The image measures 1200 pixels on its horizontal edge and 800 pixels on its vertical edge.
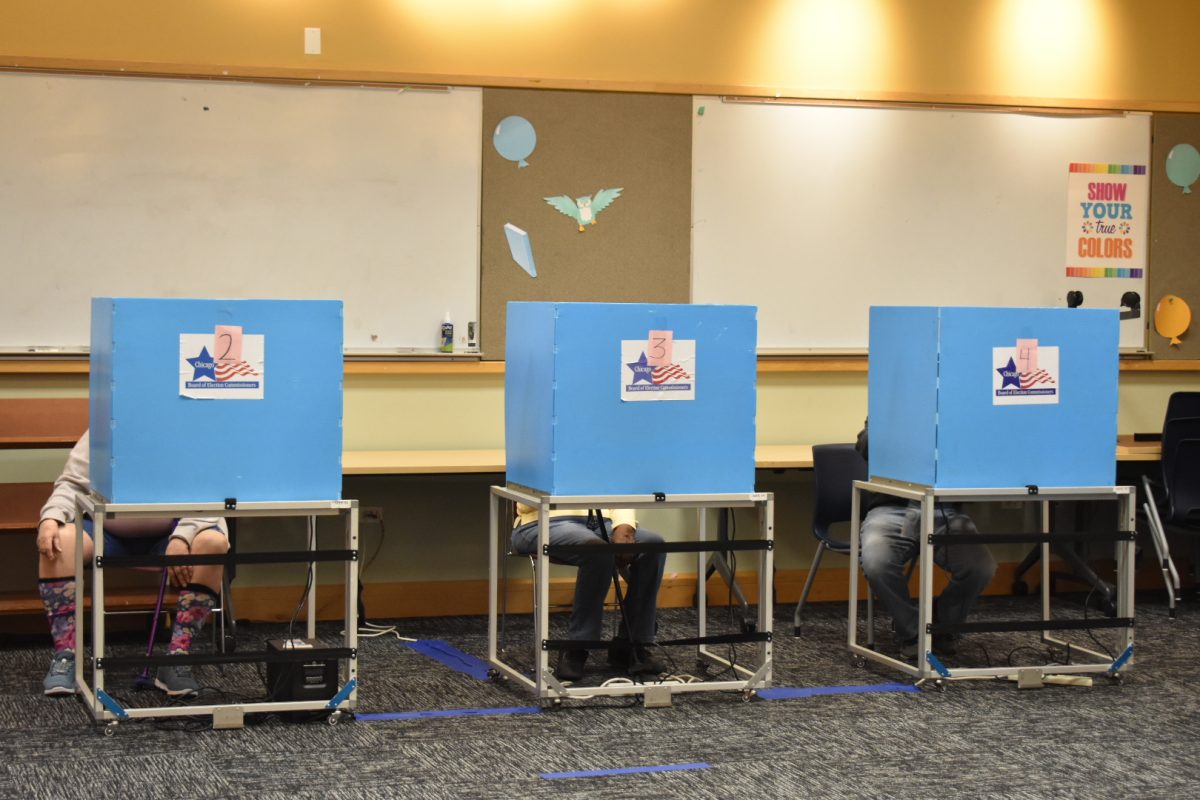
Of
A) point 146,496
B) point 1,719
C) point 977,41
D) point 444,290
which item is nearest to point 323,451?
point 146,496

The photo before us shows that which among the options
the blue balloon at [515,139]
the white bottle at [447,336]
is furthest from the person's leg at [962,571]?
the blue balloon at [515,139]

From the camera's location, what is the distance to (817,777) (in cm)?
313

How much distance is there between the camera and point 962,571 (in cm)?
434

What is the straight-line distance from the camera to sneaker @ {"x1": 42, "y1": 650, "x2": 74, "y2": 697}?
12.5 ft

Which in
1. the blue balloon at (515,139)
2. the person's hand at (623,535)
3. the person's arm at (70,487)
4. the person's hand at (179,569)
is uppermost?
the blue balloon at (515,139)

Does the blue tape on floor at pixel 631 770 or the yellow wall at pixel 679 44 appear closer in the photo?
the blue tape on floor at pixel 631 770

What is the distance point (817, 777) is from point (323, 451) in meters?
1.44

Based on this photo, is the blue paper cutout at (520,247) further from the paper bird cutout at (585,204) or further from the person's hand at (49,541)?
the person's hand at (49,541)

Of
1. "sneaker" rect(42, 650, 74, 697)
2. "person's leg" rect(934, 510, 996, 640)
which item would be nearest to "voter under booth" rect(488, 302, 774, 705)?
"person's leg" rect(934, 510, 996, 640)

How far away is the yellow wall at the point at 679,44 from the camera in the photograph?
4.95 m

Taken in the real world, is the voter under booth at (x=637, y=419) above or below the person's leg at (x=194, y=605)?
above

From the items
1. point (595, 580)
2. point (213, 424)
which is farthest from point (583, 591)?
point (213, 424)

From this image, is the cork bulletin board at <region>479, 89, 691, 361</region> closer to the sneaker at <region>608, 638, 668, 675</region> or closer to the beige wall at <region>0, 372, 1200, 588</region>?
the beige wall at <region>0, 372, 1200, 588</region>

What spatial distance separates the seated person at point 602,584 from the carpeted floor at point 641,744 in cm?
12
